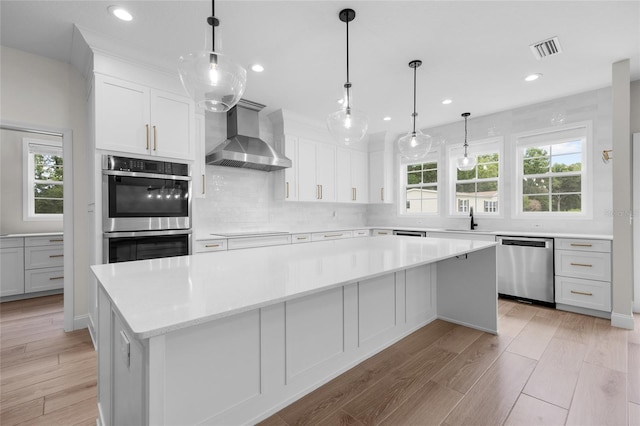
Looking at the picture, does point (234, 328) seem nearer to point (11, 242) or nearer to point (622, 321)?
point (622, 321)

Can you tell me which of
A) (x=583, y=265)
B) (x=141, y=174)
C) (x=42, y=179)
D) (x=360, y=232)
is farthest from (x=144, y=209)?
(x=583, y=265)

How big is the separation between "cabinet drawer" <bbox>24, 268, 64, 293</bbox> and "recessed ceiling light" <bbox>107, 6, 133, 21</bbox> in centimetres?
389

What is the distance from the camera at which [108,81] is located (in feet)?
8.82

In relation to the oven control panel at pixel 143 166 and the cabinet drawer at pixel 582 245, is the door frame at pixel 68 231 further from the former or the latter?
the cabinet drawer at pixel 582 245

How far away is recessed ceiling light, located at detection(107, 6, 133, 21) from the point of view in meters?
2.22

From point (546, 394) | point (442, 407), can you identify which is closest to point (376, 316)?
point (442, 407)

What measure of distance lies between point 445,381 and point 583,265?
2.60m

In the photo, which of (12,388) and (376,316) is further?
(376,316)

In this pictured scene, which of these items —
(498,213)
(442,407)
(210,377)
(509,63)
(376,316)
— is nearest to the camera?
(210,377)

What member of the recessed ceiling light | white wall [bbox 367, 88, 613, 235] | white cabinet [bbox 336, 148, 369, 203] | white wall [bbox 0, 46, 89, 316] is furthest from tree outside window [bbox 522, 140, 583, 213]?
white wall [bbox 0, 46, 89, 316]

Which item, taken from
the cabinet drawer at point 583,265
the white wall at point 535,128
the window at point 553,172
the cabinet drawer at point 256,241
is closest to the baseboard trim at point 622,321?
the cabinet drawer at point 583,265

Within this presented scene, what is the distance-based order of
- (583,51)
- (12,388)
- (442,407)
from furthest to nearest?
(583,51)
(12,388)
(442,407)

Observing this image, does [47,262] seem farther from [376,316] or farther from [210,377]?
[376,316]

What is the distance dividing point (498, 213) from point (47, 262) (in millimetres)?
6765
